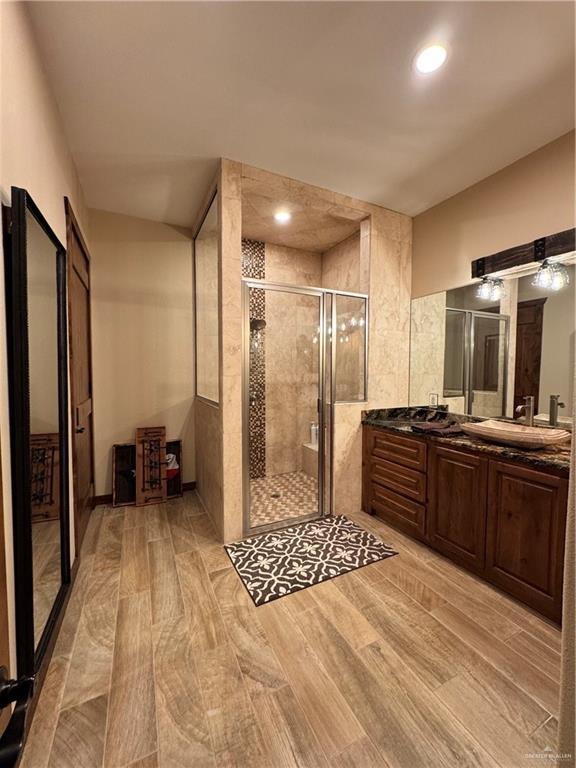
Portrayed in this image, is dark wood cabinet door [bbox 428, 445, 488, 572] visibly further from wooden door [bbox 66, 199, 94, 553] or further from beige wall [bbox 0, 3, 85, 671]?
wooden door [bbox 66, 199, 94, 553]

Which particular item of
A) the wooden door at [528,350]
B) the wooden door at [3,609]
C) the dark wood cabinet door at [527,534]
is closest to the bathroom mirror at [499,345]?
the wooden door at [528,350]

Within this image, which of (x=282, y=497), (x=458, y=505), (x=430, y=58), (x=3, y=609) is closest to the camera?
(x=3, y=609)

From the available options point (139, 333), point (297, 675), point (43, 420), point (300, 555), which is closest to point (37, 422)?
point (43, 420)

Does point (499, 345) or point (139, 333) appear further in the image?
point (139, 333)

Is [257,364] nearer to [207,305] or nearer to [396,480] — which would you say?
[207,305]

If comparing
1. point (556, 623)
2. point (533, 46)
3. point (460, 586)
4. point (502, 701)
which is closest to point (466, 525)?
point (460, 586)

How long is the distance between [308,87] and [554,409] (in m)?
2.53

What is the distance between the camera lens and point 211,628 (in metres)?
1.64

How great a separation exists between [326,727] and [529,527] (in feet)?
4.67

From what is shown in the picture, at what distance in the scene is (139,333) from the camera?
3219 mm

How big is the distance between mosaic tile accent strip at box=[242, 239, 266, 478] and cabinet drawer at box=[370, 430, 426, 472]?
3.71 feet

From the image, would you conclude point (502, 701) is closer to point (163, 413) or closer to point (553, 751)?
point (553, 751)

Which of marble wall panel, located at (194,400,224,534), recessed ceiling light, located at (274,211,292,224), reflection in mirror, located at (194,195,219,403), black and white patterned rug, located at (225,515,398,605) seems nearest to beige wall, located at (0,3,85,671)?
reflection in mirror, located at (194,195,219,403)

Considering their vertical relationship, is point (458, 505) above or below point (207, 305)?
below
